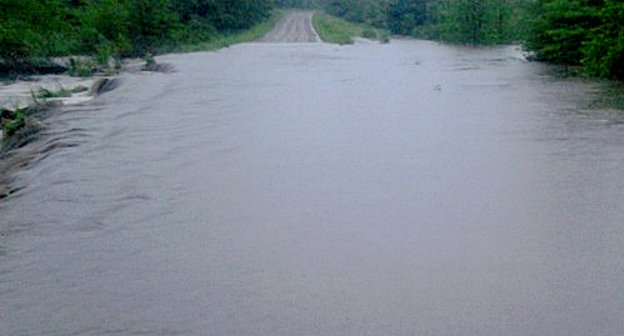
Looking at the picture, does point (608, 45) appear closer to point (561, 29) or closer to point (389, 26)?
point (561, 29)

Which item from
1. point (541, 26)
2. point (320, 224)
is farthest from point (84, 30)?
point (320, 224)

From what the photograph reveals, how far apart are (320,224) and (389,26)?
60630 mm

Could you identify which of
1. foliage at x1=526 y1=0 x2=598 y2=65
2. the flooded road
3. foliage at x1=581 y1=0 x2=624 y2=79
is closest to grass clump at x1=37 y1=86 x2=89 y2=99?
the flooded road

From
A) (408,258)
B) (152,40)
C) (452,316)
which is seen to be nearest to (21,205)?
(408,258)

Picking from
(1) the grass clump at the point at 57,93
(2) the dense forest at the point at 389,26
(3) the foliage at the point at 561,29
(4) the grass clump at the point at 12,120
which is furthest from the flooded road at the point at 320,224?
(3) the foliage at the point at 561,29

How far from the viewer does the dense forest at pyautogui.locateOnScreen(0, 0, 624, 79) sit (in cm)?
2183

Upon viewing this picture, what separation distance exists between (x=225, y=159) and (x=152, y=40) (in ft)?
107

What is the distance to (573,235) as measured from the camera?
7762mm

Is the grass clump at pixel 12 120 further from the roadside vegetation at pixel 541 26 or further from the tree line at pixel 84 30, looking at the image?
the roadside vegetation at pixel 541 26

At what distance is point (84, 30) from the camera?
3709cm

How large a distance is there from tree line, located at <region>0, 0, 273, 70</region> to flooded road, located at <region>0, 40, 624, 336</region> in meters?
15.5

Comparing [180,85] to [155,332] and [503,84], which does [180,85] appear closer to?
[503,84]

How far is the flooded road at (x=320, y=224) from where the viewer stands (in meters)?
6.00

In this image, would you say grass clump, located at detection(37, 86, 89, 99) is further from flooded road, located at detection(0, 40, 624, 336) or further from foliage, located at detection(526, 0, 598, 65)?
foliage, located at detection(526, 0, 598, 65)
